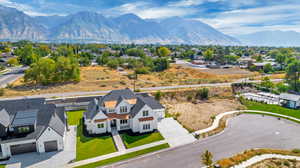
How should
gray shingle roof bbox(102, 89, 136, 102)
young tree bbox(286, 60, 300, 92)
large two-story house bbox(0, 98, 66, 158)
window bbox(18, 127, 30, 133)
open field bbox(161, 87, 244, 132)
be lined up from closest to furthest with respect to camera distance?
1. large two-story house bbox(0, 98, 66, 158)
2. window bbox(18, 127, 30, 133)
3. gray shingle roof bbox(102, 89, 136, 102)
4. open field bbox(161, 87, 244, 132)
5. young tree bbox(286, 60, 300, 92)

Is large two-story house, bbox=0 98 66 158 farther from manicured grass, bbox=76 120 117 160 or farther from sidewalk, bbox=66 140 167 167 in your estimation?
sidewalk, bbox=66 140 167 167

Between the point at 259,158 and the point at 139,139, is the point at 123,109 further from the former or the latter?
the point at 259,158

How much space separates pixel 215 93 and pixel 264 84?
59.8 ft

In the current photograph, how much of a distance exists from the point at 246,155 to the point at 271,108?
82.0 ft

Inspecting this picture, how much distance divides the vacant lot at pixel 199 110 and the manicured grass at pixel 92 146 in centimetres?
1504

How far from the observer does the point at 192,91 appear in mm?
54188

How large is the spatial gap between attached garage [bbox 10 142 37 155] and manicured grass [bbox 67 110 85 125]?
9.41 meters

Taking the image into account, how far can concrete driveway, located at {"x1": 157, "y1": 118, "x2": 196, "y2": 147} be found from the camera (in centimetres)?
2962

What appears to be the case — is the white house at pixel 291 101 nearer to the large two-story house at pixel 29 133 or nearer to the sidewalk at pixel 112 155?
the sidewalk at pixel 112 155

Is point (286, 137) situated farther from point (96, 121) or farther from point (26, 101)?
point (26, 101)

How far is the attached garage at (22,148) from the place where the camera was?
25.8 metres

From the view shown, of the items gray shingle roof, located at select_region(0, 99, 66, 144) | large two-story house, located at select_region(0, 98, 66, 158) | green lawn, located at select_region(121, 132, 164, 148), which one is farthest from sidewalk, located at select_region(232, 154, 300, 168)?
gray shingle roof, located at select_region(0, 99, 66, 144)

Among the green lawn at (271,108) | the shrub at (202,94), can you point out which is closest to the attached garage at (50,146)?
the shrub at (202,94)

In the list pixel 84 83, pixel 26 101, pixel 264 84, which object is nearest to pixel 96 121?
pixel 26 101
